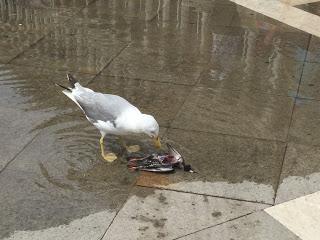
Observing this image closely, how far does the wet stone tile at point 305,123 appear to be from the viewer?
6.23 metres

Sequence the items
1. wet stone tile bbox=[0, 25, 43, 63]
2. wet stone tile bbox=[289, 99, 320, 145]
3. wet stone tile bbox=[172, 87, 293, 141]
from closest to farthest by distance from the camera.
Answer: wet stone tile bbox=[289, 99, 320, 145] < wet stone tile bbox=[172, 87, 293, 141] < wet stone tile bbox=[0, 25, 43, 63]

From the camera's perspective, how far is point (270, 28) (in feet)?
32.4

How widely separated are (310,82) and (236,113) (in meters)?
1.57

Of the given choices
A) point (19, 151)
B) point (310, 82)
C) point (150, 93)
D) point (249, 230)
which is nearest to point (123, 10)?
point (150, 93)

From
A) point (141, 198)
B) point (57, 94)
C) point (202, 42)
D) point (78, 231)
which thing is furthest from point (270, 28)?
point (78, 231)

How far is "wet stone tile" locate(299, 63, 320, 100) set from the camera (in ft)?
24.2

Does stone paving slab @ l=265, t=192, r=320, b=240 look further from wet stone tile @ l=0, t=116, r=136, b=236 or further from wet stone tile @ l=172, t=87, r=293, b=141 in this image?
wet stone tile @ l=0, t=116, r=136, b=236

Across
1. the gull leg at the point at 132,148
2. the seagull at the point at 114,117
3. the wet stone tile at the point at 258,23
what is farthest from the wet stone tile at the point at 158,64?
the seagull at the point at 114,117

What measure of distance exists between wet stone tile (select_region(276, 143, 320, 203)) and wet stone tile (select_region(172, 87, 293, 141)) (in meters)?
0.32

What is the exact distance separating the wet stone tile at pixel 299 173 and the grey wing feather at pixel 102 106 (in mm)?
1698

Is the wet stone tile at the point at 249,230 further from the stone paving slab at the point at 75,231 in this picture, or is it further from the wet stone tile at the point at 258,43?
the wet stone tile at the point at 258,43

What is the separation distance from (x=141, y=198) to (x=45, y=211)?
2.84ft

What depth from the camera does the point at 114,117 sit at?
539 centimetres

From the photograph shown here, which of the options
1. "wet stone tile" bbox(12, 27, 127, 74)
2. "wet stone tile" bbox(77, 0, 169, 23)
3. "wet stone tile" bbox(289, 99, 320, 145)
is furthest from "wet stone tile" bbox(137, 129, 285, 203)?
"wet stone tile" bbox(77, 0, 169, 23)
